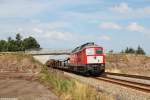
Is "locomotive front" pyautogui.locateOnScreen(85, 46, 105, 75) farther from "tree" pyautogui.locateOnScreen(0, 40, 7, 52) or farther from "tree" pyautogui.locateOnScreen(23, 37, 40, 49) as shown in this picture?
"tree" pyautogui.locateOnScreen(23, 37, 40, 49)

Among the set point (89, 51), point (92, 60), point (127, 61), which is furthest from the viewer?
point (127, 61)

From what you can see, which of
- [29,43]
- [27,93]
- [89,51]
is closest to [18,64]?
[89,51]

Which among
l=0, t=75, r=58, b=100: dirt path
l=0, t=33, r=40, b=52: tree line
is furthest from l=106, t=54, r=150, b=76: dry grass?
l=0, t=33, r=40, b=52: tree line

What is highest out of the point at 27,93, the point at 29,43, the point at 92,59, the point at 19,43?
the point at 29,43

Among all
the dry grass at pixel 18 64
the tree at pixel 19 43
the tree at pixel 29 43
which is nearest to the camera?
the dry grass at pixel 18 64

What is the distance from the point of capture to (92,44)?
154ft

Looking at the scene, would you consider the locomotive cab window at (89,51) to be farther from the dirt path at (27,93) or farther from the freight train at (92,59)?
the dirt path at (27,93)

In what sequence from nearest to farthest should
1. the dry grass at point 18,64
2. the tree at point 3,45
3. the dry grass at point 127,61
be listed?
the dry grass at point 18,64 → the dry grass at point 127,61 → the tree at point 3,45

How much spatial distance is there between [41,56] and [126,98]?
80.9 meters

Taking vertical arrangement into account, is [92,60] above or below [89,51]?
below

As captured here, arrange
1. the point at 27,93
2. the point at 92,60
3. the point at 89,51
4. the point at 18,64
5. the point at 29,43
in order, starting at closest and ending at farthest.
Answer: the point at 27,93 < the point at 92,60 < the point at 89,51 < the point at 18,64 < the point at 29,43

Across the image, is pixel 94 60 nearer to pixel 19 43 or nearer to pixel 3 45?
pixel 3 45

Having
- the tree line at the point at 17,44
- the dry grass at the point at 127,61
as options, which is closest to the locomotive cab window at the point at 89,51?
the dry grass at the point at 127,61

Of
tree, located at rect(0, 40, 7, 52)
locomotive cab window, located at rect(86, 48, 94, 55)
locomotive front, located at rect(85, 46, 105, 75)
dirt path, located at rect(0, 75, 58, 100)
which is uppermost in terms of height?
tree, located at rect(0, 40, 7, 52)
